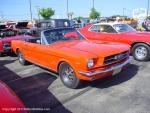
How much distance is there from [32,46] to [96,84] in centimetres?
241

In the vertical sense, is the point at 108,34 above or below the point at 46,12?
below

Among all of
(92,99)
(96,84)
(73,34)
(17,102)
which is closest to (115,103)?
(92,99)

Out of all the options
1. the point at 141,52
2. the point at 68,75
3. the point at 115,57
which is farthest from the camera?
the point at 141,52

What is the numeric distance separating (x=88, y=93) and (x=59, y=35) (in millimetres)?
2104

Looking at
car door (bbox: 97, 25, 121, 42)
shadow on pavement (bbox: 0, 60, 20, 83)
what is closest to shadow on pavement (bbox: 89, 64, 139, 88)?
car door (bbox: 97, 25, 121, 42)

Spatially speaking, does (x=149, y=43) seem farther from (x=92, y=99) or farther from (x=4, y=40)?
(x=4, y=40)

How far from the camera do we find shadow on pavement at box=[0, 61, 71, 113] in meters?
4.09

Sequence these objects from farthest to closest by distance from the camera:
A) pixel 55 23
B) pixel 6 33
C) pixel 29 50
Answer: pixel 55 23
pixel 6 33
pixel 29 50

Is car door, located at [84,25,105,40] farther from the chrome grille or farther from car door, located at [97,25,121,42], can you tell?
the chrome grille

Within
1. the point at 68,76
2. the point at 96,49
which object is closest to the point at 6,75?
the point at 68,76

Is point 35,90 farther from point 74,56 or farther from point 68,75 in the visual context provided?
point 74,56

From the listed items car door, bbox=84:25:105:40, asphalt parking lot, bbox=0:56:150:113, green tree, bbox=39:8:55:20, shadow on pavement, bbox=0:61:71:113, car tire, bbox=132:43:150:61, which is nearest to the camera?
asphalt parking lot, bbox=0:56:150:113

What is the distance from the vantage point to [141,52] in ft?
23.8

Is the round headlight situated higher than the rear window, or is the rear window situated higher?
the rear window
